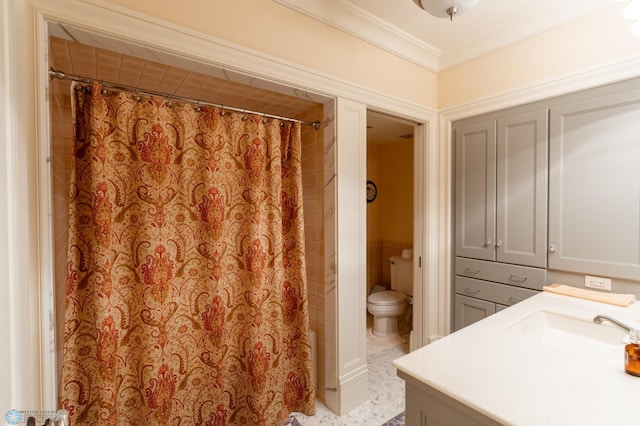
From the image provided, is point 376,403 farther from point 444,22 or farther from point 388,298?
point 444,22

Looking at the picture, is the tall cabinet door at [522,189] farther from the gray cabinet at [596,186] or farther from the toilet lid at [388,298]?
the toilet lid at [388,298]

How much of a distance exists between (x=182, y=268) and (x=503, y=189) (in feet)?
7.10

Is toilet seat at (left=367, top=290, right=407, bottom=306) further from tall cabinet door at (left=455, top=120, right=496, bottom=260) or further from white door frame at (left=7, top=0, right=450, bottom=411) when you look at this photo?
white door frame at (left=7, top=0, right=450, bottom=411)

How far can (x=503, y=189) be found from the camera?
81.4 inches

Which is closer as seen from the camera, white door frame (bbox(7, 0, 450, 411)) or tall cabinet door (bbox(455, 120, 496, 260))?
white door frame (bbox(7, 0, 450, 411))

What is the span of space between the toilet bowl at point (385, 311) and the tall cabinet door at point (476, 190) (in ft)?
3.46

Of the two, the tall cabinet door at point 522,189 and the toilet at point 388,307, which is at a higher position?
the tall cabinet door at point 522,189

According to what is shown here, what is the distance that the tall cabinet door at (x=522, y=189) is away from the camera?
190 cm

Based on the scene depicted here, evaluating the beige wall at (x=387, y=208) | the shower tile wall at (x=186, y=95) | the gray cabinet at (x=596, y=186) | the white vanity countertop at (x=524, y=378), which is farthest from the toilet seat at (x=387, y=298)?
the white vanity countertop at (x=524, y=378)

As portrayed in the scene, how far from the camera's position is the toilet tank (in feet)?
11.3

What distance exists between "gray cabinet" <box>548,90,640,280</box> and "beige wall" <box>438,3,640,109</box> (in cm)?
24

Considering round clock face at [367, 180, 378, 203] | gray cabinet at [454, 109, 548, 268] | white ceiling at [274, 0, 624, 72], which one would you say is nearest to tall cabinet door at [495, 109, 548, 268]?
gray cabinet at [454, 109, 548, 268]

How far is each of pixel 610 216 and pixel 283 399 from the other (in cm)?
224

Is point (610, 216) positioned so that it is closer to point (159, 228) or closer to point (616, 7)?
point (616, 7)
